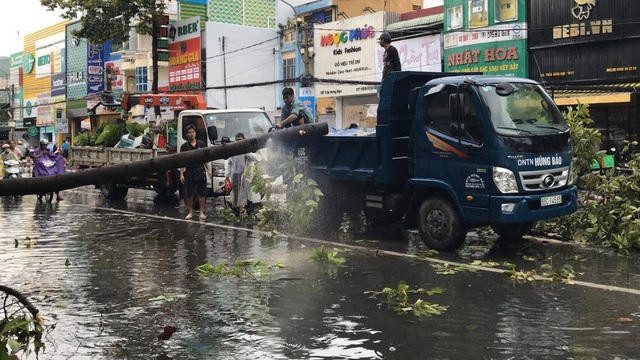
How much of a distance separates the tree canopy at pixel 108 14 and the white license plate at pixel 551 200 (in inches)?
1257

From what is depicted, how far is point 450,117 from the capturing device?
10297 millimetres

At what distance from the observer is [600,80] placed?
977 inches

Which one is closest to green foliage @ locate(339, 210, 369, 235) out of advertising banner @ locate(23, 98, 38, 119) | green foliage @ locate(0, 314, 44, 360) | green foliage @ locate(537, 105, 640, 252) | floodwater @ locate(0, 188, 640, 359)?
floodwater @ locate(0, 188, 640, 359)

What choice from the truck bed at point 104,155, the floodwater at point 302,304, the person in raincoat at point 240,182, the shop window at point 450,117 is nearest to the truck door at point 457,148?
the shop window at point 450,117

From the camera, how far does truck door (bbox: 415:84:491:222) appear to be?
389 inches

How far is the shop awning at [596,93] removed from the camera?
23.5m

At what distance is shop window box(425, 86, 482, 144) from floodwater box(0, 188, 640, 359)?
175 cm

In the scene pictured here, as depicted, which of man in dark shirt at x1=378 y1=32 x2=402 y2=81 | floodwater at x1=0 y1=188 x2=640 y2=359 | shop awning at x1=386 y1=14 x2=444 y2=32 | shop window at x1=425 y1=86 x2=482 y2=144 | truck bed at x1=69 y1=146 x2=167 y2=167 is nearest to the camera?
floodwater at x1=0 y1=188 x2=640 y2=359

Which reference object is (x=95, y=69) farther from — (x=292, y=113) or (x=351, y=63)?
(x=292, y=113)

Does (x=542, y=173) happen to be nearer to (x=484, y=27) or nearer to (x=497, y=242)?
(x=497, y=242)

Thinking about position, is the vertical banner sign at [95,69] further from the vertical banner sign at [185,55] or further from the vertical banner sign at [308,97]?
the vertical banner sign at [308,97]

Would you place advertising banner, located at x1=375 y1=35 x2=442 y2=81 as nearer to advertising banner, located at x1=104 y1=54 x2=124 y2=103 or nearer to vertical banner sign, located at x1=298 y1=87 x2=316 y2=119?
vertical banner sign, located at x1=298 y1=87 x2=316 y2=119

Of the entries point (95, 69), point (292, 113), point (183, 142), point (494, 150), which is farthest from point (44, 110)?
point (494, 150)

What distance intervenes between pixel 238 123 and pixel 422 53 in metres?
17.0
